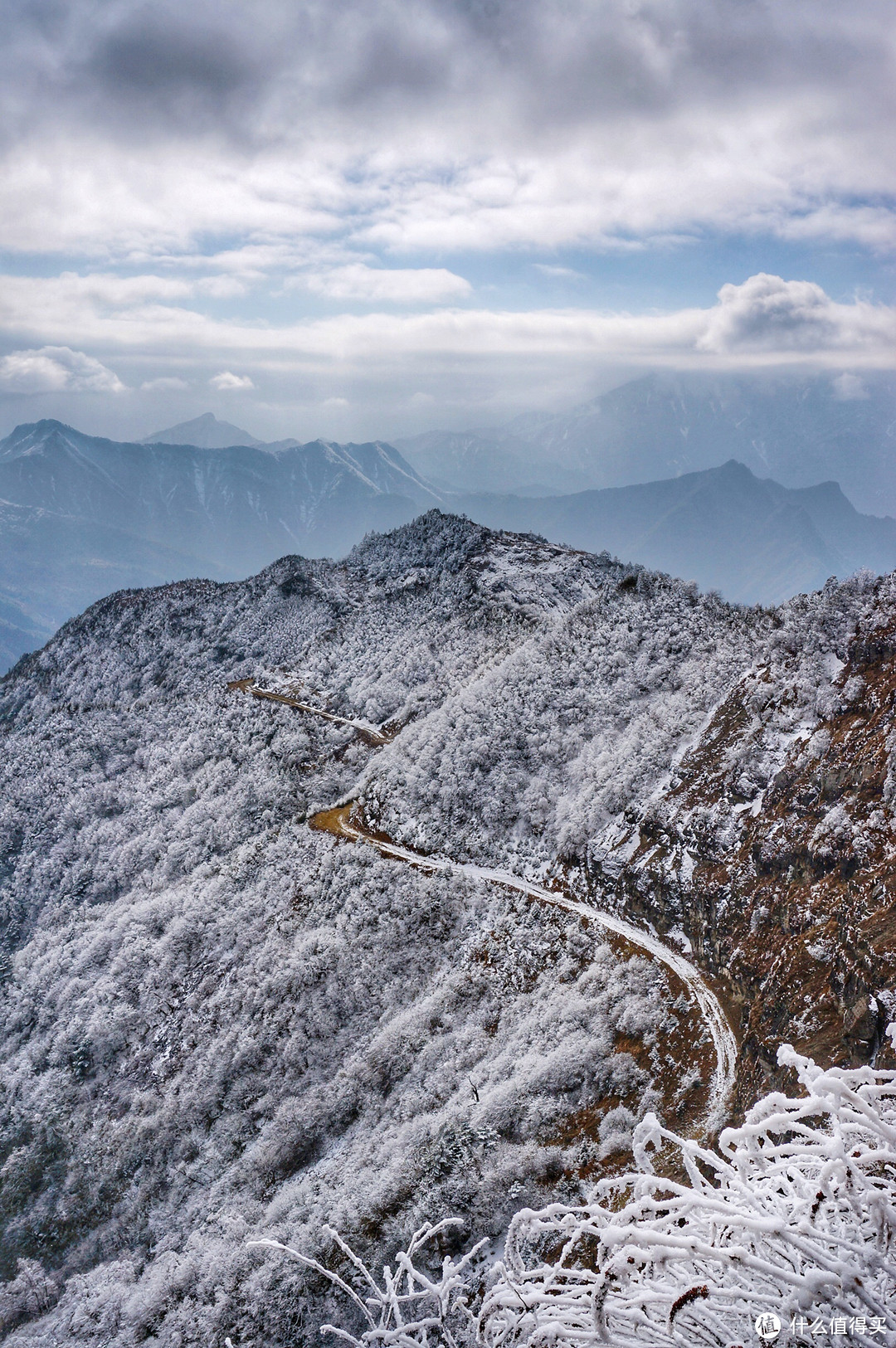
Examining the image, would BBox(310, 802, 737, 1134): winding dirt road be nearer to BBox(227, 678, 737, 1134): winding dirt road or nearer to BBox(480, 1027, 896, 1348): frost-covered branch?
BBox(227, 678, 737, 1134): winding dirt road

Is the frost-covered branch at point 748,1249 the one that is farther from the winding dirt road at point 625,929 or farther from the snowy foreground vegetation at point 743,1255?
the winding dirt road at point 625,929

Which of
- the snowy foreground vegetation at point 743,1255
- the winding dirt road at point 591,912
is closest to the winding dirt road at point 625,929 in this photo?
the winding dirt road at point 591,912

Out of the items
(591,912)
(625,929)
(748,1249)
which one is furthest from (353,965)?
(748,1249)

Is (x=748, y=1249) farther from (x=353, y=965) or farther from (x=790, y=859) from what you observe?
(x=353, y=965)

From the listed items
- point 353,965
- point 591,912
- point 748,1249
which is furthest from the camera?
point 353,965

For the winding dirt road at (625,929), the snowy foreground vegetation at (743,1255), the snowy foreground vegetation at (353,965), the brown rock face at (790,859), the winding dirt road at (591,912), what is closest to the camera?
the snowy foreground vegetation at (743,1255)

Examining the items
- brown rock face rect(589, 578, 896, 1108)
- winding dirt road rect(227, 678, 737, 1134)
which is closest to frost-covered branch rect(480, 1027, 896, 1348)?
brown rock face rect(589, 578, 896, 1108)
